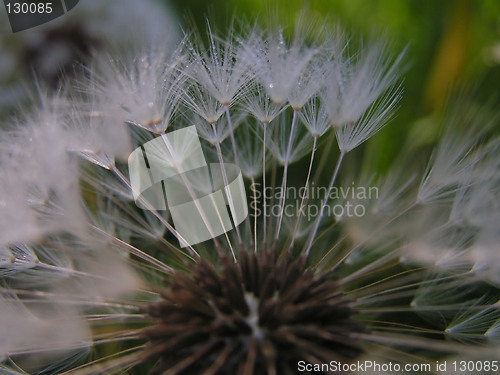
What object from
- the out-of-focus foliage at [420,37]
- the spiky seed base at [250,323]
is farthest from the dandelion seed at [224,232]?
the out-of-focus foliage at [420,37]

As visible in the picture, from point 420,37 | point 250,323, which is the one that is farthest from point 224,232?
point 420,37

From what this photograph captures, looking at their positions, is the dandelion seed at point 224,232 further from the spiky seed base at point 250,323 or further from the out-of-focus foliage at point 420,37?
the out-of-focus foliage at point 420,37

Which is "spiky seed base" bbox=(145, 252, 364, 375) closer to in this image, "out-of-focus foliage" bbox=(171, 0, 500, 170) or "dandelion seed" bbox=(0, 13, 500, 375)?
"dandelion seed" bbox=(0, 13, 500, 375)

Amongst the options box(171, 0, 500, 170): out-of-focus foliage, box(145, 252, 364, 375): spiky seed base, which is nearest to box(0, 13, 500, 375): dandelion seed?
box(145, 252, 364, 375): spiky seed base

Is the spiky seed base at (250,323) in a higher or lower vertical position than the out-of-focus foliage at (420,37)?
lower

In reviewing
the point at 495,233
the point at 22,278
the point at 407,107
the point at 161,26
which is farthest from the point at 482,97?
the point at 22,278

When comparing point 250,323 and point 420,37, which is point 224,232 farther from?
point 420,37
